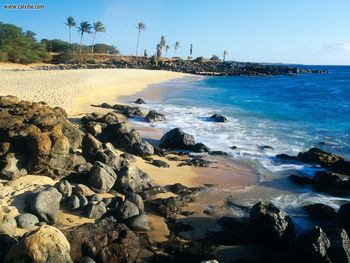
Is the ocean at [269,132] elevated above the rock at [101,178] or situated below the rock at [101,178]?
below

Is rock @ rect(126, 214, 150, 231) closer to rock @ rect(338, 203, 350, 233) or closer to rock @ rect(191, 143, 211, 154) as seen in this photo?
rock @ rect(338, 203, 350, 233)

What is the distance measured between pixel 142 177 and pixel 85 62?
6950 centimetres

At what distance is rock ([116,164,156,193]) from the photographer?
36.3 feet

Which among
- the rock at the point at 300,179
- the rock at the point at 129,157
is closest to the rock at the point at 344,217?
the rock at the point at 300,179

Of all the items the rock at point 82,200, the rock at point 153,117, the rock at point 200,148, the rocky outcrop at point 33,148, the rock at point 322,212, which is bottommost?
the rock at point 322,212

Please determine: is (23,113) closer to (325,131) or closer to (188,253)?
(188,253)

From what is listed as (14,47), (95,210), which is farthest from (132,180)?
(14,47)

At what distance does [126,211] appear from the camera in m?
9.22

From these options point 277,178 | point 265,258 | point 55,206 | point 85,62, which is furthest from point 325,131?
point 85,62

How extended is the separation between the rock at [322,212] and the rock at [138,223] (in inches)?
183

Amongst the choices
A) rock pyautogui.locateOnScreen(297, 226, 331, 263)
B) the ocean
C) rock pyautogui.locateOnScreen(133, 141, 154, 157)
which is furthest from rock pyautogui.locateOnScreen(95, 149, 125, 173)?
rock pyautogui.locateOnScreen(297, 226, 331, 263)

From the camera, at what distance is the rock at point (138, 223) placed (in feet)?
29.3

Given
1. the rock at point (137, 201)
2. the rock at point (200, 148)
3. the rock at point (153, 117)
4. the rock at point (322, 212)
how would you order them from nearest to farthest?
1. the rock at point (137, 201)
2. the rock at point (322, 212)
3. the rock at point (200, 148)
4. the rock at point (153, 117)

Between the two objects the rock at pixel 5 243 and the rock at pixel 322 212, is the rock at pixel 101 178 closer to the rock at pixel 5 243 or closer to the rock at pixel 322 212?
the rock at pixel 5 243
